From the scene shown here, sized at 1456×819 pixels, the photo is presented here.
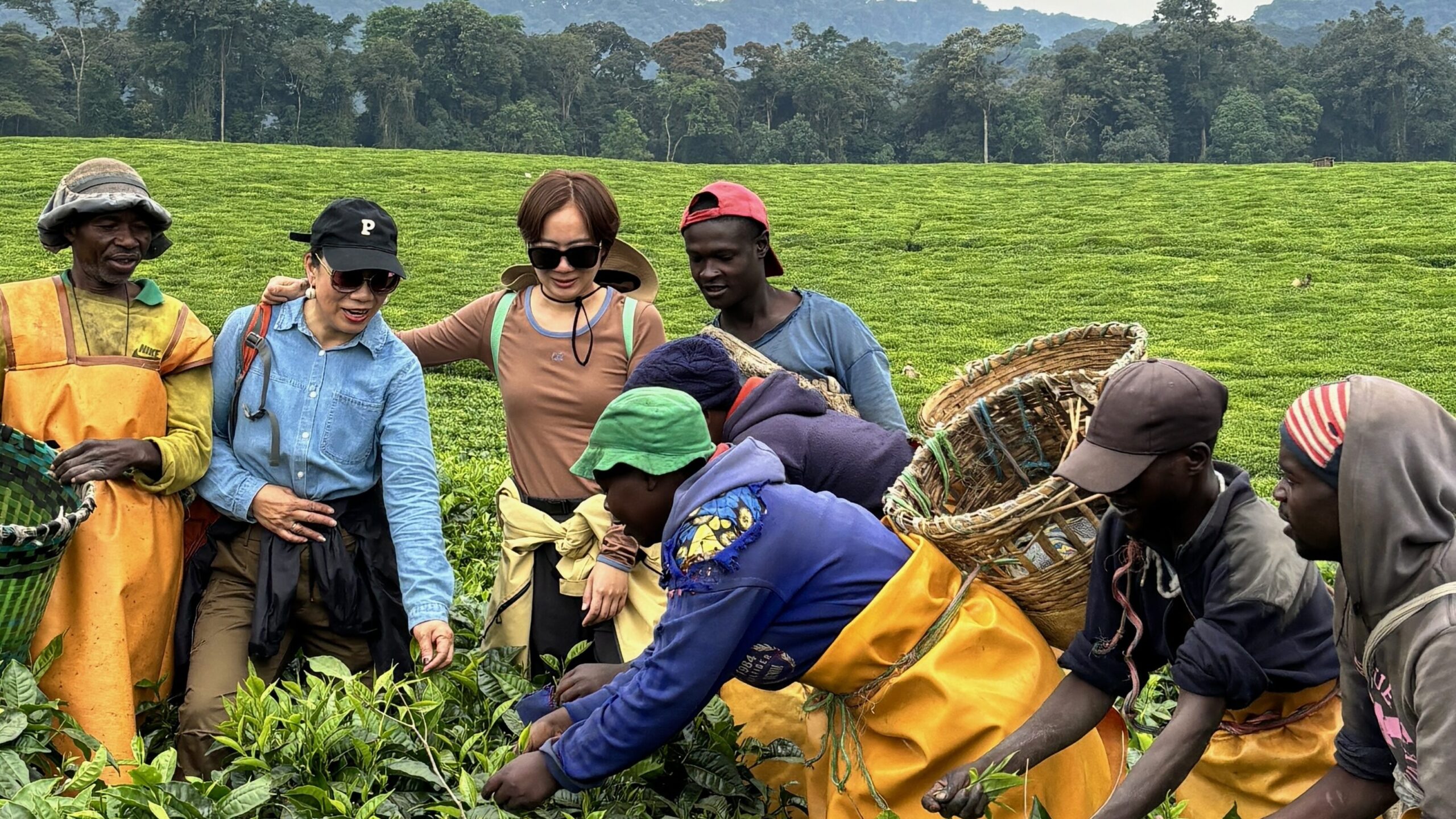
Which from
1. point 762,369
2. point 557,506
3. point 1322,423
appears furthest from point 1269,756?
point 557,506

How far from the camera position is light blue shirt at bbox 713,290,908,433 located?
398cm

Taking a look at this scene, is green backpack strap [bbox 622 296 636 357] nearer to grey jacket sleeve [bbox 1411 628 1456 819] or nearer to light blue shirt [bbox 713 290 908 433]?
light blue shirt [bbox 713 290 908 433]

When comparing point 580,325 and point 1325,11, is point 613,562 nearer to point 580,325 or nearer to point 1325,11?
point 580,325

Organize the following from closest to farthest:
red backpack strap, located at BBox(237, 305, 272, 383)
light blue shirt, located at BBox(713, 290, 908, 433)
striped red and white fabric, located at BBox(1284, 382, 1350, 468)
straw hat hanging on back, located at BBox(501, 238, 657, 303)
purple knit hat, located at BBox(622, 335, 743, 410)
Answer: striped red and white fabric, located at BBox(1284, 382, 1350, 468) → purple knit hat, located at BBox(622, 335, 743, 410) → red backpack strap, located at BBox(237, 305, 272, 383) → light blue shirt, located at BBox(713, 290, 908, 433) → straw hat hanging on back, located at BBox(501, 238, 657, 303)

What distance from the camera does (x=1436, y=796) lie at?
1964mm

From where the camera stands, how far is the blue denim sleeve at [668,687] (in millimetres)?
2604

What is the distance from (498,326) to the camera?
4.02m

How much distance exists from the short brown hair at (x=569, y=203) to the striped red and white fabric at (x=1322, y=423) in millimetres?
2139

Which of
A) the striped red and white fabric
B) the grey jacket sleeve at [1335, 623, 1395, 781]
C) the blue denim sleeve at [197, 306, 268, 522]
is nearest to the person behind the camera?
the striped red and white fabric

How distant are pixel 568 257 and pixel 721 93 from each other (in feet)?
192

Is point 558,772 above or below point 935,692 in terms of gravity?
below

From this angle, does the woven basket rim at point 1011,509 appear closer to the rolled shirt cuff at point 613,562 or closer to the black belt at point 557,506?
the rolled shirt cuff at point 613,562

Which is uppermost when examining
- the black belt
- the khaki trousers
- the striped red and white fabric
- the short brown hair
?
the short brown hair

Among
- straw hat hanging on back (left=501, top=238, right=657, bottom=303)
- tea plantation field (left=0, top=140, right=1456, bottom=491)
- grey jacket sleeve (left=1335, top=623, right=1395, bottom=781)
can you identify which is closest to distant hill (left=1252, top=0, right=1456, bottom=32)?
tea plantation field (left=0, top=140, right=1456, bottom=491)
